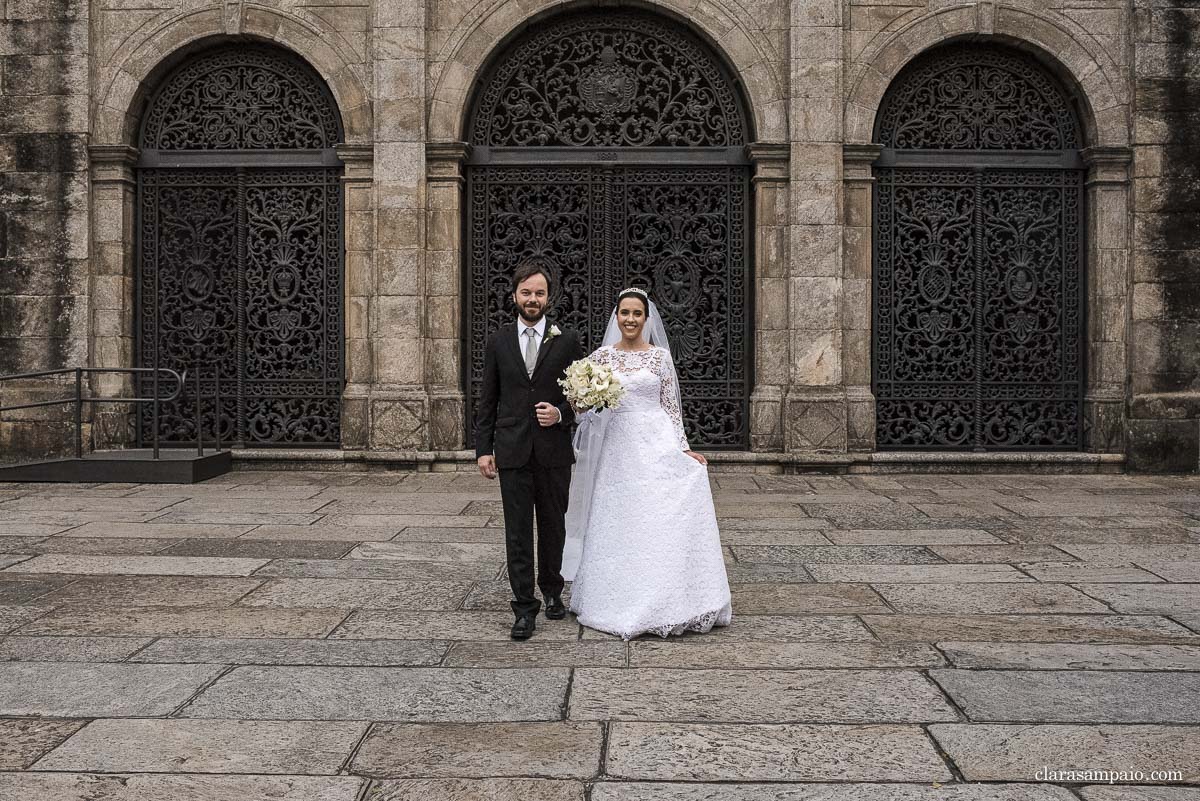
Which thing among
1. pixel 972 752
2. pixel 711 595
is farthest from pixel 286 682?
pixel 972 752

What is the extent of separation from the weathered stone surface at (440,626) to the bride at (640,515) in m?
0.19

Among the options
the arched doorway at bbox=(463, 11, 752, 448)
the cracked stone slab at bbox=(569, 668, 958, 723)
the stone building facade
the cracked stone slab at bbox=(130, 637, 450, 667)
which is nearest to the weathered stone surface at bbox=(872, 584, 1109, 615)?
the cracked stone slab at bbox=(569, 668, 958, 723)

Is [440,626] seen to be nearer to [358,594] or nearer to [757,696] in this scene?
[358,594]

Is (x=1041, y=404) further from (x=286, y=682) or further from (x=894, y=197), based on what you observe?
(x=286, y=682)

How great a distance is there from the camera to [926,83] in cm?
1257

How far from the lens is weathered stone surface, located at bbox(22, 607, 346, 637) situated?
5230 millimetres

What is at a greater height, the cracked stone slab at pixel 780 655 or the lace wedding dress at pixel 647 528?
the lace wedding dress at pixel 647 528

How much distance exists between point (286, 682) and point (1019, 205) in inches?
423

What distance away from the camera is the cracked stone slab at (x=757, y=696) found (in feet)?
13.1

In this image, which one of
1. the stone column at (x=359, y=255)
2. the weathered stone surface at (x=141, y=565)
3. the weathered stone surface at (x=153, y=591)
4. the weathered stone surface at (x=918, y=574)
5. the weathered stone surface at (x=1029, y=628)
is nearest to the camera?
the weathered stone surface at (x=1029, y=628)

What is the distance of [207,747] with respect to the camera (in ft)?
12.0

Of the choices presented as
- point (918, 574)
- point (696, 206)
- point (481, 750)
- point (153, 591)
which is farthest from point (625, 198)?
point (481, 750)

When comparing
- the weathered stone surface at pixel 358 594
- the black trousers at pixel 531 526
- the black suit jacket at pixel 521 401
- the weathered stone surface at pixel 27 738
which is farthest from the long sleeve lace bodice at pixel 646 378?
the weathered stone surface at pixel 27 738

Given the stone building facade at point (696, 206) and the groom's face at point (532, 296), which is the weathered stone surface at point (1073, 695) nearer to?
the groom's face at point (532, 296)
